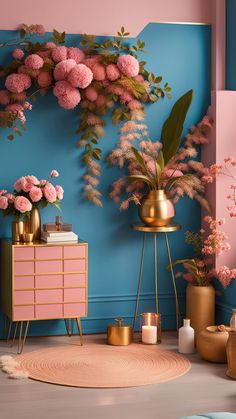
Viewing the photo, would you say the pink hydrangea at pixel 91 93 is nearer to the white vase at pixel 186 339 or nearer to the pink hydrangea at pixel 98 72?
the pink hydrangea at pixel 98 72

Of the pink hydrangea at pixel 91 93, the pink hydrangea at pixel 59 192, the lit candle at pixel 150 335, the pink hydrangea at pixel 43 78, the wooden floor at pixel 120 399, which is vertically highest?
the pink hydrangea at pixel 43 78

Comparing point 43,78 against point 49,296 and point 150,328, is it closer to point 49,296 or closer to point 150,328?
point 49,296

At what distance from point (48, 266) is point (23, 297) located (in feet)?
0.84

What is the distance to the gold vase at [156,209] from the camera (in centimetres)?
534

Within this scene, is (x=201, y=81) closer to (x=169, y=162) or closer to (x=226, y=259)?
(x=169, y=162)

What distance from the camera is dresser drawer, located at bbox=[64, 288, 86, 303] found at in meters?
5.08

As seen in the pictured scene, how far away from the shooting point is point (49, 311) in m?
5.05

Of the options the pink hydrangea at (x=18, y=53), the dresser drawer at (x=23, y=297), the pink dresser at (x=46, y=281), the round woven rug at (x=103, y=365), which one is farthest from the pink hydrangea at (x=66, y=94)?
the round woven rug at (x=103, y=365)

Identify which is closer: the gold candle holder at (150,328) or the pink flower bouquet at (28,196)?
the pink flower bouquet at (28,196)

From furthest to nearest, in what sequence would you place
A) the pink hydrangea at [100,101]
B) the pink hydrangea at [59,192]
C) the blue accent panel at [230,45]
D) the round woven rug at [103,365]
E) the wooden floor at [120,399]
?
the blue accent panel at [230,45] < the pink hydrangea at [100,101] < the pink hydrangea at [59,192] < the round woven rug at [103,365] < the wooden floor at [120,399]

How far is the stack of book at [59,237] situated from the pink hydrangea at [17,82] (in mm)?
992

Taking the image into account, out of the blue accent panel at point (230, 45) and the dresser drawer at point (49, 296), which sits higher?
the blue accent panel at point (230, 45)

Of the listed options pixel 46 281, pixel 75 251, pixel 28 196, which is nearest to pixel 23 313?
pixel 46 281

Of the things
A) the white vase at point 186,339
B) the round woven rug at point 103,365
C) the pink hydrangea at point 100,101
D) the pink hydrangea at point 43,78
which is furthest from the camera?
the pink hydrangea at point 100,101
